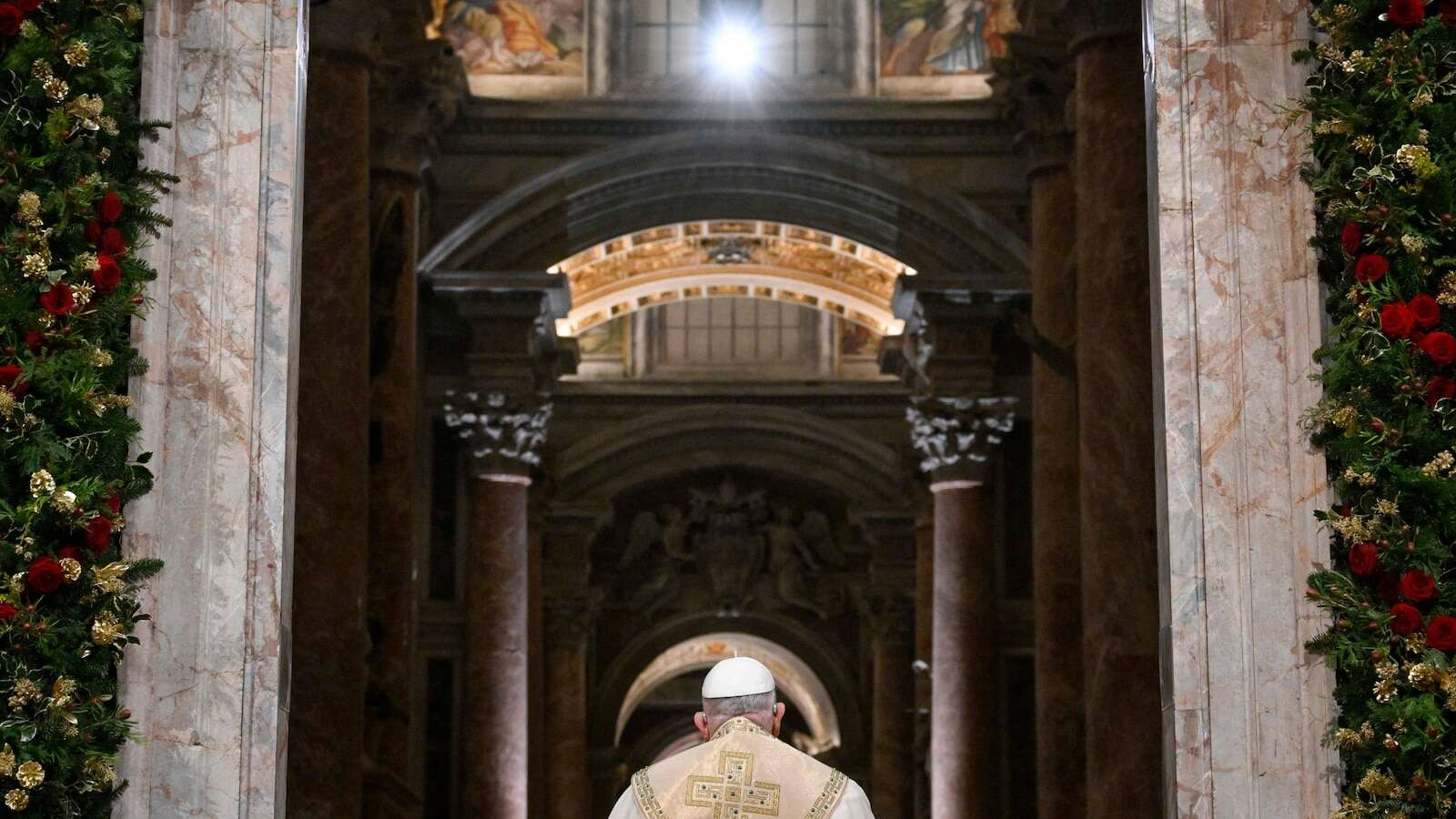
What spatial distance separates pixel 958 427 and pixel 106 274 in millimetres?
14095

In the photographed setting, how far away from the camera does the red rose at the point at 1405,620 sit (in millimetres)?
7059

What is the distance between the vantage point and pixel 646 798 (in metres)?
6.86

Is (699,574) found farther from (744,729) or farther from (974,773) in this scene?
(744,729)

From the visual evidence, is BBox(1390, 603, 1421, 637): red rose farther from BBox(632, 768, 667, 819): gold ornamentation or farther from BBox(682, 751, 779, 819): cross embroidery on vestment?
BBox(632, 768, 667, 819): gold ornamentation

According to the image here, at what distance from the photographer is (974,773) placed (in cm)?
1945

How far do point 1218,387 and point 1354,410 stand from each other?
1.66 feet

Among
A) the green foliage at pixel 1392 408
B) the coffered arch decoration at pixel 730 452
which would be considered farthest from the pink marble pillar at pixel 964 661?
the green foliage at pixel 1392 408

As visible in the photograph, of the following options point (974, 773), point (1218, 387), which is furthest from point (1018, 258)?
point (1218, 387)

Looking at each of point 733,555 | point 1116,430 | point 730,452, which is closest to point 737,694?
point 1116,430

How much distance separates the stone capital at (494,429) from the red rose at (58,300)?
13.6 meters

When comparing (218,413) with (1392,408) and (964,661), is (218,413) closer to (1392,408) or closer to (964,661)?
(1392,408)

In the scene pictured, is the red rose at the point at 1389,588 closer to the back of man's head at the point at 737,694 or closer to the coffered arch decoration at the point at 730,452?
the back of man's head at the point at 737,694

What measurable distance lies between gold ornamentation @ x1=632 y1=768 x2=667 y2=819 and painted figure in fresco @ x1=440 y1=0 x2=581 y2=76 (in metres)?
15.0

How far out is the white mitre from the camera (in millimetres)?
6824
